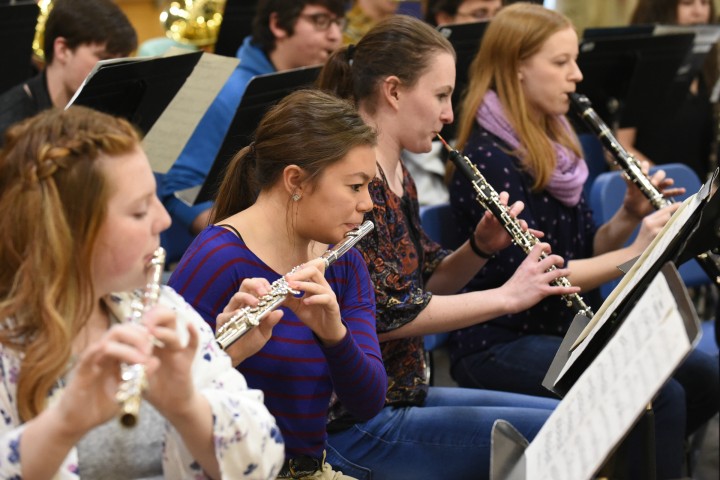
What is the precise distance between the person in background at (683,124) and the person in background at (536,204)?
1.10 m

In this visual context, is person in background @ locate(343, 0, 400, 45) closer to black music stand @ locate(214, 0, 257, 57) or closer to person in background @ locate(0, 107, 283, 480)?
black music stand @ locate(214, 0, 257, 57)

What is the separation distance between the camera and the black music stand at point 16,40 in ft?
8.27

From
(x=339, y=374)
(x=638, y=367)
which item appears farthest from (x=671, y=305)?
(x=339, y=374)

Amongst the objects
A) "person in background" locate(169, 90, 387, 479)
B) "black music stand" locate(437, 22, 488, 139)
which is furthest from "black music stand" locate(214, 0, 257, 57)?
"person in background" locate(169, 90, 387, 479)

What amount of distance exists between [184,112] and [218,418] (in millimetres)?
1246

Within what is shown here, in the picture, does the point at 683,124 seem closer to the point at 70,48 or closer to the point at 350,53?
the point at 350,53

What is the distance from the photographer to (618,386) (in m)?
1.09

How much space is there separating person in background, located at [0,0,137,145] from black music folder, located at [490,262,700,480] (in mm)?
1624

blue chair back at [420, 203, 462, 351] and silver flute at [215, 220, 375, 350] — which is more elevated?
silver flute at [215, 220, 375, 350]

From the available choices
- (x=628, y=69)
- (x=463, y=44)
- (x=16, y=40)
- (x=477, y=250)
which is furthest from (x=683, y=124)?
(x=16, y=40)

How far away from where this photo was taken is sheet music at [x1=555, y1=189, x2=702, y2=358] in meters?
1.35

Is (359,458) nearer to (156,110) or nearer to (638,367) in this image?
(638,367)

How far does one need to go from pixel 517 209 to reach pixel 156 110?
807 mm

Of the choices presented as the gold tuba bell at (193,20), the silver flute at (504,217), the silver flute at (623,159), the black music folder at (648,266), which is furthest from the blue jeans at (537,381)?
the gold tuba bell at (193,20)
